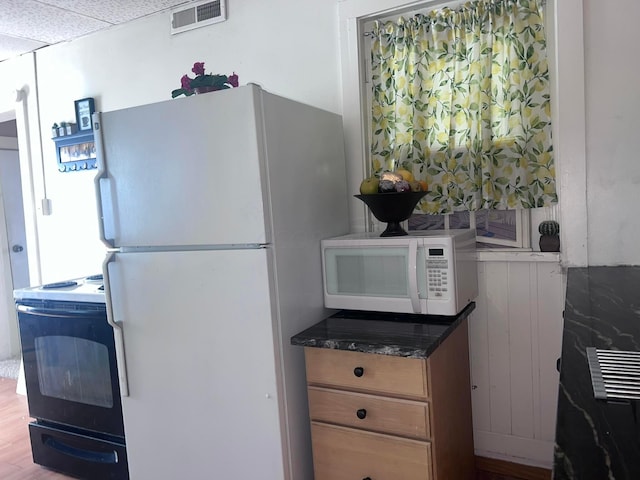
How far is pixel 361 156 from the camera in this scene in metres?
2.31

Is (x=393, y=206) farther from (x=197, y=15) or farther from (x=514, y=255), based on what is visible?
(x=197, y=15)

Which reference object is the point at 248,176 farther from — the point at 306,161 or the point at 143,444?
the point at 143,444

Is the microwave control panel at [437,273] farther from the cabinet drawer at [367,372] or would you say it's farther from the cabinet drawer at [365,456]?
the cabinet drawer at [365,456]

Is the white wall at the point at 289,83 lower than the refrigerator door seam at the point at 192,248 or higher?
higher

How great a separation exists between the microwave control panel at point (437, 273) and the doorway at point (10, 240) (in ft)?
13.3

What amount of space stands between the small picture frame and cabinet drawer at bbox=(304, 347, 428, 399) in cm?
226

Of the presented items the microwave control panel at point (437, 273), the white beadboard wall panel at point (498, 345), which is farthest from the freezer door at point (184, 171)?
the white beadboard wall panel at point (498, 345)

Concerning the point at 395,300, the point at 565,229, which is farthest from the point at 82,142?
the point at 565,229

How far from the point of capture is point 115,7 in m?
2.71

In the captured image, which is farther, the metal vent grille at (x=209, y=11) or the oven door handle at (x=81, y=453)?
the metal vent grille at (x=209, y=11)

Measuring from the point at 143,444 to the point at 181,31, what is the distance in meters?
2.14

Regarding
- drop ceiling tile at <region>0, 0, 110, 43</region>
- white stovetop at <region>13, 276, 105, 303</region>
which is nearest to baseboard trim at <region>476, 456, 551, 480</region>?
white stovetop at <region>13, 276, 105, 303</region>

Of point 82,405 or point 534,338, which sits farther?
point 82,405

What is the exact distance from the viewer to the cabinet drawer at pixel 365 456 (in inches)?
64.6
